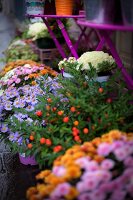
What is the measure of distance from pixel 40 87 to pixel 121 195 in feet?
5.00

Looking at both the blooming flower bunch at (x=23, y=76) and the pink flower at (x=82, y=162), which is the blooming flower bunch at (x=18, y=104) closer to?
the blooming flower bunch at (x=23, y=76)

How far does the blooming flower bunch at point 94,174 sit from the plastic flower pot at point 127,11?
2.20ft

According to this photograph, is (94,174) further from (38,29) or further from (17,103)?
(38,29)

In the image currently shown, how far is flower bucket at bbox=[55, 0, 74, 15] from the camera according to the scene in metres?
3.18

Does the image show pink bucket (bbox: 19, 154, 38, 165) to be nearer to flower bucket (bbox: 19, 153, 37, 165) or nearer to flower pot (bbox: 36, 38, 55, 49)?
flower bucket (bbox: 19, 153, 37, 165)

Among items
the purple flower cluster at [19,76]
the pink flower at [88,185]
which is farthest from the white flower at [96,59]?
the pink flower at [88,185]

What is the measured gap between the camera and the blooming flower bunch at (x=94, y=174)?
1427mm

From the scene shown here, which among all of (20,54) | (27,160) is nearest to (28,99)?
(27,160)

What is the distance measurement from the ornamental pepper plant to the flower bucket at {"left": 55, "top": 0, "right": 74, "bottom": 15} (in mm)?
992

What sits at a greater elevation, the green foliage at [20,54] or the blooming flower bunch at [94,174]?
the blooming flower bunch at [94,174]

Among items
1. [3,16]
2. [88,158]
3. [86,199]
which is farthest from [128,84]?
[3,16]

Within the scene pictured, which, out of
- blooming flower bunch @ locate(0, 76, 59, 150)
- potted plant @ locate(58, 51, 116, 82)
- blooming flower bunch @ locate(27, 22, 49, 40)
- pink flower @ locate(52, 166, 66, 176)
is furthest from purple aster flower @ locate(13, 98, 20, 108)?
blooming flower bunch @ locate(27, 22, 49, 40)

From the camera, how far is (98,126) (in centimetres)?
203

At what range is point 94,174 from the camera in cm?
145
